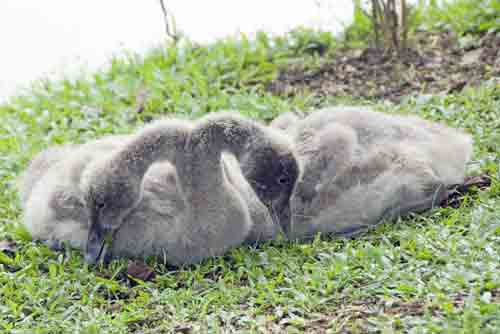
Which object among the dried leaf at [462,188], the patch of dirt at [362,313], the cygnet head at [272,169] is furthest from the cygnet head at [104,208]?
the dried leaf at [462,188]

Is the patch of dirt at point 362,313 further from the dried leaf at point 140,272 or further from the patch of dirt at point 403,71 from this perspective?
the patch of dirt at point 403,71

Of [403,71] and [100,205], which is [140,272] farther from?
[403,71]

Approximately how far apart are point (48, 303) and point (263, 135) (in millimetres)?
1640

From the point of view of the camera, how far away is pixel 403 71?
8211 millimetres

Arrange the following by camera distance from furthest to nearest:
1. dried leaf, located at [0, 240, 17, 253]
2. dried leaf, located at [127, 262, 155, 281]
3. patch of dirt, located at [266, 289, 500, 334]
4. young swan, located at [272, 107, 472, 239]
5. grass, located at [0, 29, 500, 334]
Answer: dried leaf, located at [0, 240, 17, 253], young swan, located at [272, 107, 472, 239], dried leaf, located at [127, 262, 155, 281], grass, located at [0, 29, 500, 334], patch of dirt, located at [266, 289, 500, 334]

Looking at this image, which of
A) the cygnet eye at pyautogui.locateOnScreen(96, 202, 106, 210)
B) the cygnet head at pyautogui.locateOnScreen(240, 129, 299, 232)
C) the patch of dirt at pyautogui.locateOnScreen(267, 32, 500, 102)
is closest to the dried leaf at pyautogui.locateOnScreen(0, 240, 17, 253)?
the cygnet eye at pyautogui.locateOnScreen(96, 202, 106, 210)

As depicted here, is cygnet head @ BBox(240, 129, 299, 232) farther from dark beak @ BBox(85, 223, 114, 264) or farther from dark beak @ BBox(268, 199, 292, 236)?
dark beak @ BBox(85, 223, 114, 264)

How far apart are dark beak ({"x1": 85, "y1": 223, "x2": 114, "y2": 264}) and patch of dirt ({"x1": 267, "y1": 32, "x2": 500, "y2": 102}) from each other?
11.6 ft

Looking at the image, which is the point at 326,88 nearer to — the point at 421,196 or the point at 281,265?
the point at 421,196

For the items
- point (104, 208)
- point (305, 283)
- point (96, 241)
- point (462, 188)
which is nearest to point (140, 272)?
point (96, 241)

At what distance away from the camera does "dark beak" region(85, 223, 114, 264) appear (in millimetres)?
4949

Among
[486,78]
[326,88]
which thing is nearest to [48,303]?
[326,88]

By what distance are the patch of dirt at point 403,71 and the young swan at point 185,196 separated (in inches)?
123

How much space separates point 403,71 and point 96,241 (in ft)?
14.4
